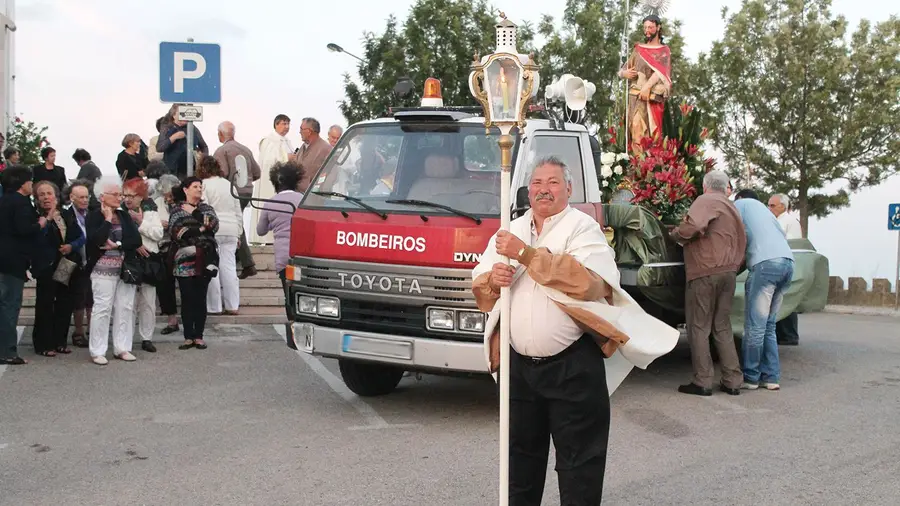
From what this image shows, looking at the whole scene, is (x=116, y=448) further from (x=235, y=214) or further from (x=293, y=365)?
(x=235, y=214)

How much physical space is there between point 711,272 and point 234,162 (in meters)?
7.33

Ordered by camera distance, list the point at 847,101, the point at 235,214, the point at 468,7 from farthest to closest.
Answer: the point at 468,7
the point at 847,101
the point at 235,214

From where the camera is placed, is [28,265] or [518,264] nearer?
[518,264]

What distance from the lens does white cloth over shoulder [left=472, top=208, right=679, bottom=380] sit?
4.46 meters

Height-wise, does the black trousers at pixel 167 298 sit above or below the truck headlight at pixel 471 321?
below

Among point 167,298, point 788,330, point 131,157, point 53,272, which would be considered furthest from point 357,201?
point 131,157

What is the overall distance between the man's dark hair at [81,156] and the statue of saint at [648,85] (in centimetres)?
861

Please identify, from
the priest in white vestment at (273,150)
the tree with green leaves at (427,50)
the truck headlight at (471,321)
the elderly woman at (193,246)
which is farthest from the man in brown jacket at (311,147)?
the tree with green leaves at (427,50)

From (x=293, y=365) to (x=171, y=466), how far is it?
3865 millimetres

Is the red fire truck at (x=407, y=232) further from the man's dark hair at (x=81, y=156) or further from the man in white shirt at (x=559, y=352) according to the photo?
the man's dark hair at (x=81, y=156)

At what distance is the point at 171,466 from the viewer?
636cm

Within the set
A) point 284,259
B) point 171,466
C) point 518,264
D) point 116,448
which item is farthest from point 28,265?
point 518,264

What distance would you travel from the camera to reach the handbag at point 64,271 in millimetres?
10094

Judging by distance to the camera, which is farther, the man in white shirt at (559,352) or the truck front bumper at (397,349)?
the truck front bumper at (397,349)
